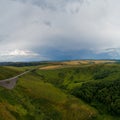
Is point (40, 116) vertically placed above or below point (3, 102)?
below

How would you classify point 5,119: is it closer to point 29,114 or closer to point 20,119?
point 20,119

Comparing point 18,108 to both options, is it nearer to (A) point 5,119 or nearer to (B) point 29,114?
(B) point 29,114

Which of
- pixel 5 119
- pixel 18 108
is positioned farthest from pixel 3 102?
pixel 5 119

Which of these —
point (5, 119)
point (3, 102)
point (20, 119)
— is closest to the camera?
point (5, 119)

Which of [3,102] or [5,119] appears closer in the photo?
[5,119]

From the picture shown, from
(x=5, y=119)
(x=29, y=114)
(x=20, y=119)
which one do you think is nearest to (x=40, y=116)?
(x=29, y=114)

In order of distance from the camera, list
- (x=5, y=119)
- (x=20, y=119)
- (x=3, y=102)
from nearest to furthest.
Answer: (x=5, y=119)
(x=20, y=119)
(x=3, y=102)

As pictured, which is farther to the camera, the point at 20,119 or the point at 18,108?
the point at 18,108
